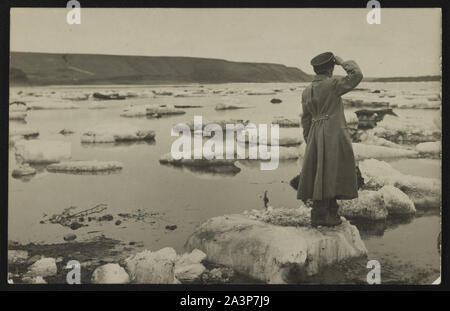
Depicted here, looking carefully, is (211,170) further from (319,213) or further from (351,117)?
(351,117)

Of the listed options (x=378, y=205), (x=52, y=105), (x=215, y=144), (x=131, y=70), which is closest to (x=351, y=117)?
(x=378, y=205)

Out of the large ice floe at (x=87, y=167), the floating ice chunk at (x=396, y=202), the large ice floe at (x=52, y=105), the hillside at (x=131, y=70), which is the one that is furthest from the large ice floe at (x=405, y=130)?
the large ice floe at (x=52, y=105)

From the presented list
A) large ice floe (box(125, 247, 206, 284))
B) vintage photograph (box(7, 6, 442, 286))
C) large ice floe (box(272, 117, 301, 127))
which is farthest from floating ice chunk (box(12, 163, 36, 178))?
large ice floe (box(272, 117, 301, 127))

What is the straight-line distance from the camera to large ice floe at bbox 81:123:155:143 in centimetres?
420

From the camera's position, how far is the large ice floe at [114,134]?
4.20 meters

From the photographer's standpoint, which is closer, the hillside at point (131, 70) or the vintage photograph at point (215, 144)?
the vintage photograph at point (215, 144)

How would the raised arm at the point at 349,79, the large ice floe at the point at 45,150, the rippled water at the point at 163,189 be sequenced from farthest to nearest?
the large ice floe at the point at 45,150, the rippled water at the point at 163,189, the raised arm at the point at 349,79

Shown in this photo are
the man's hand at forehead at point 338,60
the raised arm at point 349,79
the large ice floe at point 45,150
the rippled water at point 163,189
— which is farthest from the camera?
the large ice floe at point 45,150

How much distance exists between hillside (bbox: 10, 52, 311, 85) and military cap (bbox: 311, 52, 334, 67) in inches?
7.1

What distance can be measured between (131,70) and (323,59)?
1559 mm

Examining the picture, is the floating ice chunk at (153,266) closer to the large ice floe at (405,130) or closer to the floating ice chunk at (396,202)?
the floating ice chunk at (396,202)

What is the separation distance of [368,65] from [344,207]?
113cm

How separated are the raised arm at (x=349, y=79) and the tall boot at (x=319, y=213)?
2.73ft

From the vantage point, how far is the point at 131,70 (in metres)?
4.36
